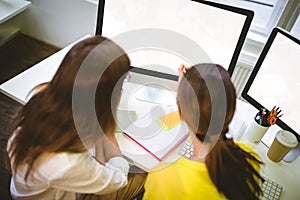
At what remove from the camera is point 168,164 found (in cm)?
98

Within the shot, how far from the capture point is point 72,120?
79 centimetres

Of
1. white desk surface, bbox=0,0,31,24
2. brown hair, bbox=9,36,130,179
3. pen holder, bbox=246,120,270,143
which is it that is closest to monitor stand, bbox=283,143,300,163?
pen holder, bbox=246,120,270,143

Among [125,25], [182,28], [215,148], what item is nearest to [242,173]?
[215,148]

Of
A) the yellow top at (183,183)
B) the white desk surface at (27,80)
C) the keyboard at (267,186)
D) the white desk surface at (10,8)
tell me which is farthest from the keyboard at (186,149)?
the white desk surface at (10,8)

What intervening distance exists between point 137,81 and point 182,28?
0.28 m

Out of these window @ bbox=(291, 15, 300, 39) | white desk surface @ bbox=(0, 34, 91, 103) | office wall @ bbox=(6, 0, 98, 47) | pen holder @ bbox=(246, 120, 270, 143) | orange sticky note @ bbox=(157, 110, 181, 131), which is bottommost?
office wall @ bbox=(6, 0, 98, 47)

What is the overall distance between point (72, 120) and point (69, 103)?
5cm

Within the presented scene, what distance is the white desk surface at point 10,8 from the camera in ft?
5.86

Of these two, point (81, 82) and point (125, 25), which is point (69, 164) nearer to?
point (81, 82)

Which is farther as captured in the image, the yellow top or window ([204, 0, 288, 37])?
window ([204, 0, 288, 37])

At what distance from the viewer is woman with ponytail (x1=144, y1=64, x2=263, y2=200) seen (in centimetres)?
83

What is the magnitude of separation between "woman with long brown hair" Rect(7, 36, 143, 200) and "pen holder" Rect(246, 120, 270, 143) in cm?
56

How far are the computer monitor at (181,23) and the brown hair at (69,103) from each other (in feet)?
1.15

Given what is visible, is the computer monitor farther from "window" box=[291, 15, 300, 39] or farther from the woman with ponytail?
"window" box=[291, 15, 300, 39]
